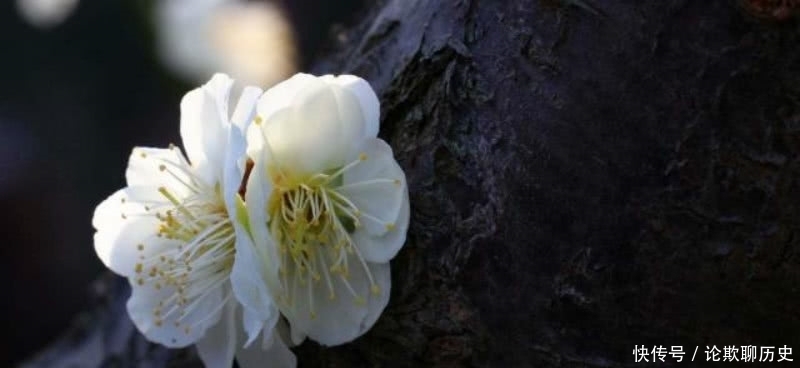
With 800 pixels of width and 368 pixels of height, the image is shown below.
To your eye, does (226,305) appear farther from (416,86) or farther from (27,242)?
(27,242)

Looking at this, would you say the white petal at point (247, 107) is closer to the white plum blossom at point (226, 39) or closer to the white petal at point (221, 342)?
the white petal at point (221, 342)

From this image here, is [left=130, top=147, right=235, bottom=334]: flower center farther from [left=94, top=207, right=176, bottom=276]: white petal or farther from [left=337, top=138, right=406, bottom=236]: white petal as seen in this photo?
[left=337, top=138, right=406, bottom=236]: white petal

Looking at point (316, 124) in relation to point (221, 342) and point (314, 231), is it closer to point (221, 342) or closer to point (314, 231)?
point (314, 231)

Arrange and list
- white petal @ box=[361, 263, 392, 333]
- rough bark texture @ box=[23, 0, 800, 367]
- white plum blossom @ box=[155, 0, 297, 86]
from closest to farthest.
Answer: rough bark texture @ box=[23, 0, 800, 367]
white petal @ box=[361, 263, 392, 333]
white plum blossom @ box=[155, 0, 297, 86]

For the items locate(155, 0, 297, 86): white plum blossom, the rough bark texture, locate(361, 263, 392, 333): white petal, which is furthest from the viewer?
locate(155, 0, 297, 86): white plum blossom

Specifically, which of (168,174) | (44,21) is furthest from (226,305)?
(44,21)

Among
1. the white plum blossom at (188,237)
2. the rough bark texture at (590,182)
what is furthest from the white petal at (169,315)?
the rough bark texture at (590,182)

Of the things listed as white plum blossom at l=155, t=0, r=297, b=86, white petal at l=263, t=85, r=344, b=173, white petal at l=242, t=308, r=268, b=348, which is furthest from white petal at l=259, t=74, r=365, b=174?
white plum blossom at l=155, t=0, r=297, b=86

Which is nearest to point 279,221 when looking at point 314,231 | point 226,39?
point 314,231
